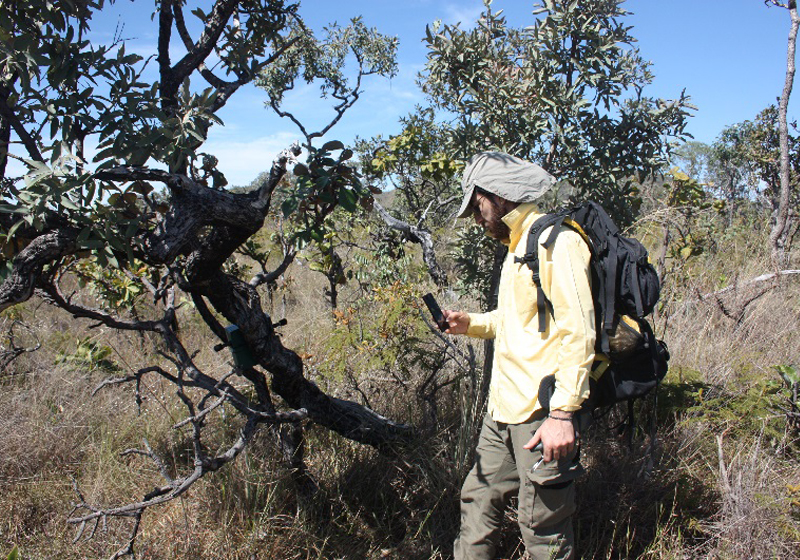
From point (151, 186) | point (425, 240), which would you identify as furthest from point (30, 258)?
point (425, 240)

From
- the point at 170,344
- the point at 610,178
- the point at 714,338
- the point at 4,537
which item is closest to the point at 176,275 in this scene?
the point at 170,344

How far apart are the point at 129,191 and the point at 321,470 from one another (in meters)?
1.67

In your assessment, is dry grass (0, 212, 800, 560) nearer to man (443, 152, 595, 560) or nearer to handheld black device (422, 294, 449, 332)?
man (443, 152, 595, 560)

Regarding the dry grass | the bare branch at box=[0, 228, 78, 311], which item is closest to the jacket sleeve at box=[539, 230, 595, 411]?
the dry grass

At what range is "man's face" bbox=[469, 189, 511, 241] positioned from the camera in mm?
2104

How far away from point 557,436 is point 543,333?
0.36 meters

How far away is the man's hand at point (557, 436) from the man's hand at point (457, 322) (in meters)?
0.64

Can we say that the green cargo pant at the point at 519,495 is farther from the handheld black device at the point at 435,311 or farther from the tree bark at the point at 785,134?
the tree bark at the point at 785,134

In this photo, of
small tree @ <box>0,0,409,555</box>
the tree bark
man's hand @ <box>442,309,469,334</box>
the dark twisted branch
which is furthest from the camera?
the tree bark

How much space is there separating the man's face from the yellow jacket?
2.1 inches

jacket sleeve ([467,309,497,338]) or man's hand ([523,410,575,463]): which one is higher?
jacket sleeve ([467,309,497,338])

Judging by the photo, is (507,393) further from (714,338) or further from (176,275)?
(714,338)

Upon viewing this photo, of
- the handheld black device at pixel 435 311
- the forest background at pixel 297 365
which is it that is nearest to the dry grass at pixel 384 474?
the forest background at pixel 297 365

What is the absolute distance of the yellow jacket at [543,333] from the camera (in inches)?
71.5
